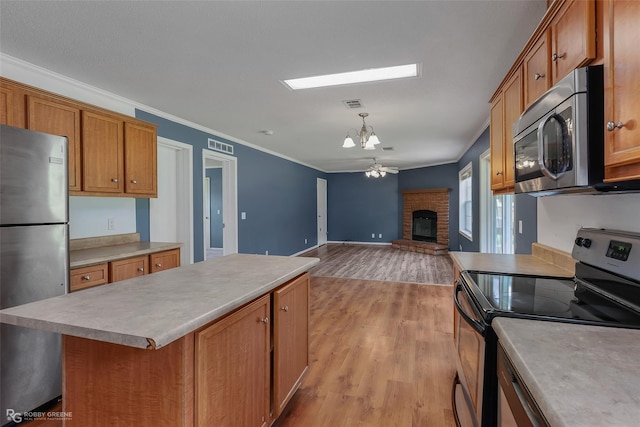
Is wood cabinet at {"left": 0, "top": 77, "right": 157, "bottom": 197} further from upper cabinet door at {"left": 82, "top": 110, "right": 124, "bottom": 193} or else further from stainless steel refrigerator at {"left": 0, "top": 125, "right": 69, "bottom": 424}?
stainless steel refrigerator at {"left": 0, "top": 125, "right": 69, "bottom": 424}

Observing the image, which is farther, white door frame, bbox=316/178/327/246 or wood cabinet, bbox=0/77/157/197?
white door frame, bbox=316/178/327/246

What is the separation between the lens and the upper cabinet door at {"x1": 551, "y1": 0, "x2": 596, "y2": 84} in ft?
3.68

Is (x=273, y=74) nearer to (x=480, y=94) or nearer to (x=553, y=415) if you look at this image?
(x=480, y=94)

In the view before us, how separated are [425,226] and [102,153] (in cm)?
783

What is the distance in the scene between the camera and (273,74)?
2.62 m

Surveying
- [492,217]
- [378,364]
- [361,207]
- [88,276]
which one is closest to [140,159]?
[88,276]

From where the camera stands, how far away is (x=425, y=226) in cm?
873

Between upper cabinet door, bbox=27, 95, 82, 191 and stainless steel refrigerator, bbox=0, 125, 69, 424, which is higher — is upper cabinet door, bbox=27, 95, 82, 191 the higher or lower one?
the higher one

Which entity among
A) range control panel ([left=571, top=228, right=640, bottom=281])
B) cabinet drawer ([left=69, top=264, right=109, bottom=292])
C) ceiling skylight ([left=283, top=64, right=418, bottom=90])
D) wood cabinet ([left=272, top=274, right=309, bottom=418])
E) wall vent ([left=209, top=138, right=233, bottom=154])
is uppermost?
ceiling skylight ([left=283, top=64, right=418, bottom=90])

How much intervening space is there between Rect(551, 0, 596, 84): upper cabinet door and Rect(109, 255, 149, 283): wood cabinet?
312 cm

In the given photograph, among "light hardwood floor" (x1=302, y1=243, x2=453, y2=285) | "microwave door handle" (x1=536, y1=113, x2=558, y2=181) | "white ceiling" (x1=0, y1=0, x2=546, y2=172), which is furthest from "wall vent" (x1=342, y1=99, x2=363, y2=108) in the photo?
"light hardwood floor" (x1=302, y1=243, x2=453, y2=285)

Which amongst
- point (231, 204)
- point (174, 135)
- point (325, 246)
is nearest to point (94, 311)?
point (174, 135)

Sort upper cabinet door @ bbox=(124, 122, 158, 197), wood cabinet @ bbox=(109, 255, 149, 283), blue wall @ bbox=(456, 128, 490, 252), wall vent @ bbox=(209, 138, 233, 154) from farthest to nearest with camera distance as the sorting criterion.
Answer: blue wall @ bbox=(456, 128, 490, 252) < wall vent @ bbox=(209, 138, 233, 154) < upper cabinet door @ bbox=(124, 122, 158, 197) < wood cabinet @ bbox=(109, 255, 149, 283)

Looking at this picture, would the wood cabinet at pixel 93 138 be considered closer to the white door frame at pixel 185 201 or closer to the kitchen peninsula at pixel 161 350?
the white door frame at pixel 185 201
